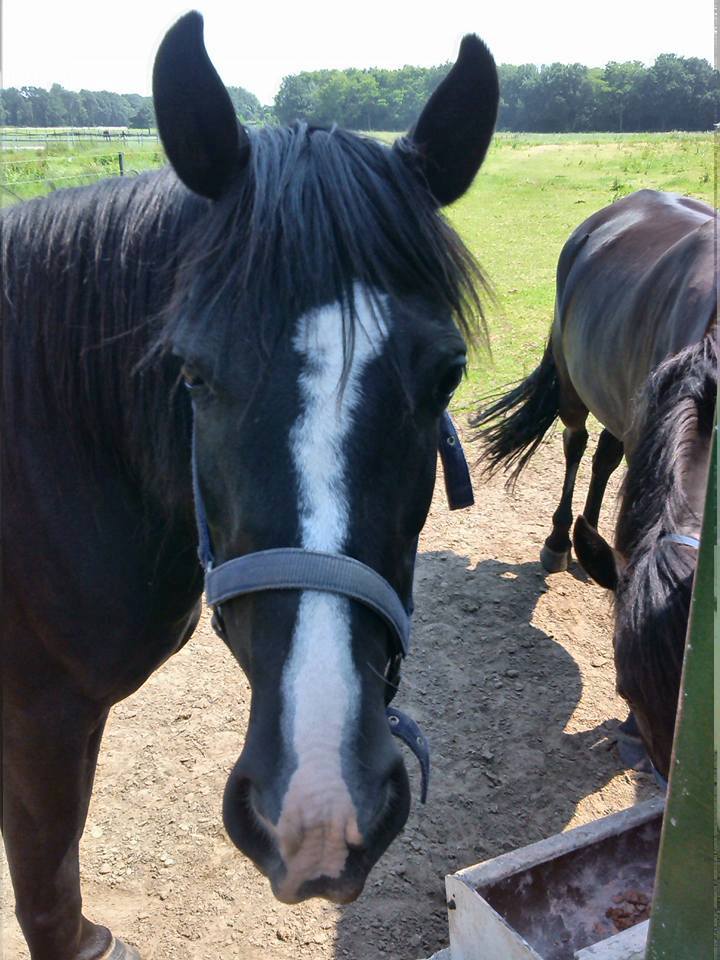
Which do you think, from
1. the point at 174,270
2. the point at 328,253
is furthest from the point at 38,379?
the point at 328,253

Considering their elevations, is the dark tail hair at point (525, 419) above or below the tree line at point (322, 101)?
below

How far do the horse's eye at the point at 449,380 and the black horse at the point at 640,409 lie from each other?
49 centimetres

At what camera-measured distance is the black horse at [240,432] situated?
103 cm

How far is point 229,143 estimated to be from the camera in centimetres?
129

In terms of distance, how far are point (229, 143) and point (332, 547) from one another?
74cm

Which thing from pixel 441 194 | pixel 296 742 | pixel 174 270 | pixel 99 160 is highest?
pixel 99 160

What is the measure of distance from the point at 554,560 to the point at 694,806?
3199 mm

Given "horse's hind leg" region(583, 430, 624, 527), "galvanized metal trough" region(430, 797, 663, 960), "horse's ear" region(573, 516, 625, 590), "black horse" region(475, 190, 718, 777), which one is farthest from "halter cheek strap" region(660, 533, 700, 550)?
"horse's hind leg" region(583, 430, 624, 527)

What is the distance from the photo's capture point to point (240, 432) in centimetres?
112

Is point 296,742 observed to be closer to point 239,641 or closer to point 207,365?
point 239,641

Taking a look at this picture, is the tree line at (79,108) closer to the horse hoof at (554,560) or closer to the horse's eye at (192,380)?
the horse's eye at (192,380)

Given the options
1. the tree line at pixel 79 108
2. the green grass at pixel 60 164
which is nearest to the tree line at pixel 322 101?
the tree line at pixel 79 108

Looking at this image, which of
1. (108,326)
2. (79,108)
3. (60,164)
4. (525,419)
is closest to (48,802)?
(108,326)

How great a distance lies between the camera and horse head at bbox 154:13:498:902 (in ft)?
3.26
